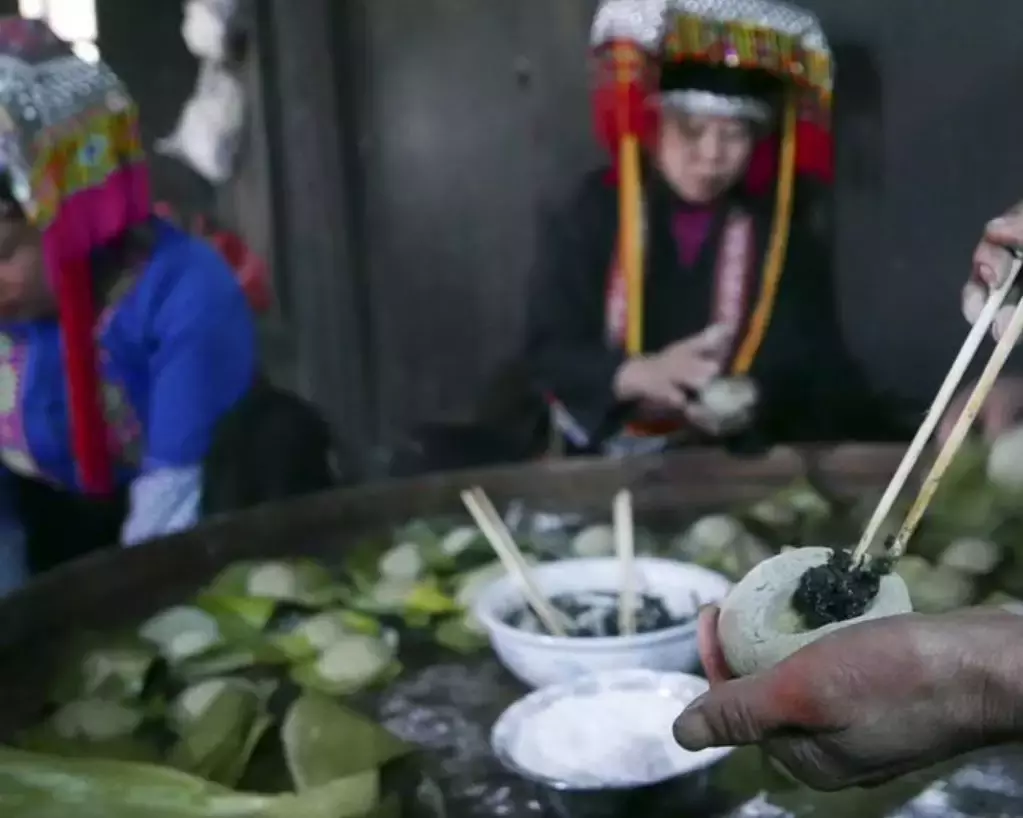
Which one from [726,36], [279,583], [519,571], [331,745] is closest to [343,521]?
[279,583]

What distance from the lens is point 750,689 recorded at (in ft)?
1.54

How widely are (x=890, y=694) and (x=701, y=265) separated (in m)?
0.75

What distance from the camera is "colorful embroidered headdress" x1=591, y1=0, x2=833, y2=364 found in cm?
107

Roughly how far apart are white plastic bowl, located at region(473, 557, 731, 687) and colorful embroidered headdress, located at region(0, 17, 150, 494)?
0.45 meters

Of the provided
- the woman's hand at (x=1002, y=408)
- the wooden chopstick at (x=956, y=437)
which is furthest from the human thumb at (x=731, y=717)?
the woman's hand at (x=1002, y=408)

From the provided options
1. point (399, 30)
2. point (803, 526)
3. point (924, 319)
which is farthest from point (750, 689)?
point (399, 30)

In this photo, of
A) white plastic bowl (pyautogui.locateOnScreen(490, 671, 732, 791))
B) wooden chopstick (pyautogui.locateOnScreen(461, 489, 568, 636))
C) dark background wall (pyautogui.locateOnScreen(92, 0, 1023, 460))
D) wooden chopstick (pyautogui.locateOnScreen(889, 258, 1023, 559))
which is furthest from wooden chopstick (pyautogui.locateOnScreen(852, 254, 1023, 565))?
dark background wall (pyautogui.locateOnScreen(92, 0, 1023, 460))

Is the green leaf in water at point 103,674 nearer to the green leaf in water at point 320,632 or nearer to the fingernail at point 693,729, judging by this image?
the green leaf in water at point 320,632

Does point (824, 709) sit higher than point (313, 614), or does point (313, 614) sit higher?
point (824, 709)

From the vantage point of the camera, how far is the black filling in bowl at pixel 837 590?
512 mm

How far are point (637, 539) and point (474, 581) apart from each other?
0.45 feet

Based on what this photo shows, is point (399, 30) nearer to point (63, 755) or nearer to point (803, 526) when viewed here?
point (803, 526)

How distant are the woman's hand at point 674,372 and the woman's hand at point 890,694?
668mm

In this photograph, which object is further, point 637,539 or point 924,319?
point 924,319
